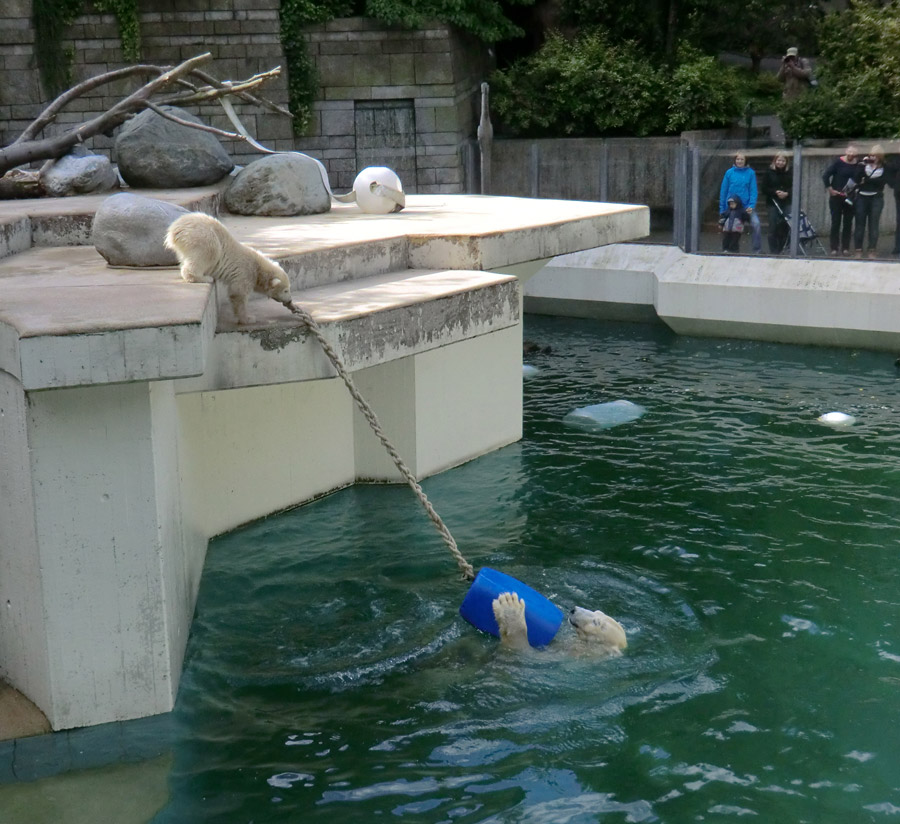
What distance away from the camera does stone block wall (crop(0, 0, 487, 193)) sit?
834 inches

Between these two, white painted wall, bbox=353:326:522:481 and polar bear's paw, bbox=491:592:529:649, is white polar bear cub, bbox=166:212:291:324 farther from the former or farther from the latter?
white painted wall, bbox=353:326:522:481

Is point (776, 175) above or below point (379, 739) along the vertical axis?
above

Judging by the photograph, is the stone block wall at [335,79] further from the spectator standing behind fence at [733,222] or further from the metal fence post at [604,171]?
the spectator standing behind fence at [733,222]

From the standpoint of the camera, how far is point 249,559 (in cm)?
844

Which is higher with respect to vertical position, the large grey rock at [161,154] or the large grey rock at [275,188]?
the large grey rock at [161,154]

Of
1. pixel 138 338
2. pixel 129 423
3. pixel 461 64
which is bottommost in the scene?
pixel 129 423

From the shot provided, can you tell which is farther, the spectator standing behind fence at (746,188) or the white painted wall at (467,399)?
the spectator standing behind fence at (746,188)

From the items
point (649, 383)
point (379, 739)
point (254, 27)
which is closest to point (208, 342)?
point (379, 739)

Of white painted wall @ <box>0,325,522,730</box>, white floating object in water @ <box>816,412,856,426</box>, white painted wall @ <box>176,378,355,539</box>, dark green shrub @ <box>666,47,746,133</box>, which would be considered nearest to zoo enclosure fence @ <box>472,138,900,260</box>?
dark green shrub @ <box>666,47,746,133</box>

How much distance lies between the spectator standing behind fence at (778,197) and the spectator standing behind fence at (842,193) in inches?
21.6

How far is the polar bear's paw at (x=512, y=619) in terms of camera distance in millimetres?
6621

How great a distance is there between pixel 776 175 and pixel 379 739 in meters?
12.0

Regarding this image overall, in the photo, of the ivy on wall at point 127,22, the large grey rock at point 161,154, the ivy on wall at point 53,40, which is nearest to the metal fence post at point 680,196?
the large grey rock at point 161,154

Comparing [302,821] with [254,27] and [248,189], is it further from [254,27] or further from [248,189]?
[254,27]
